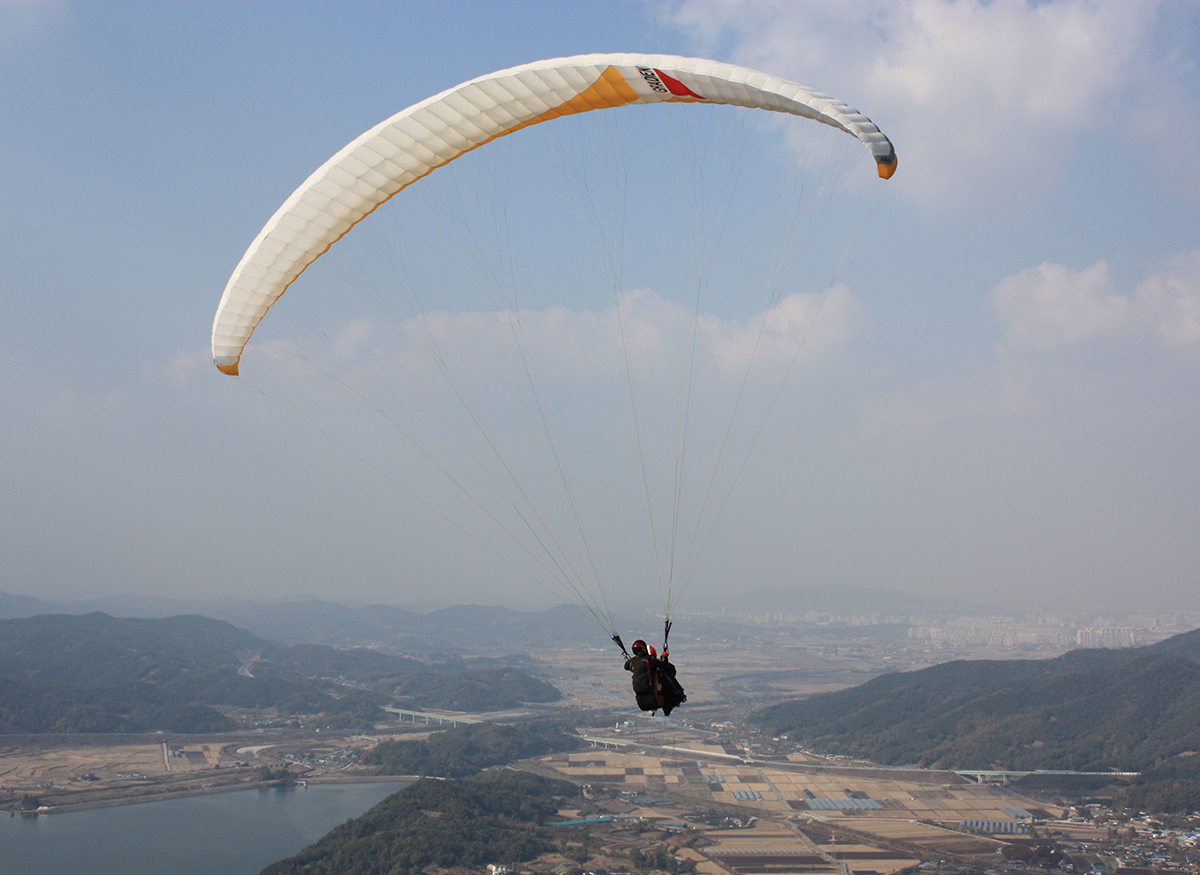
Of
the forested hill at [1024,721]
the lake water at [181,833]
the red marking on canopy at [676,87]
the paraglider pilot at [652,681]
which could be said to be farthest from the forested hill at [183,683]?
the red marking on canopy at [676,87]

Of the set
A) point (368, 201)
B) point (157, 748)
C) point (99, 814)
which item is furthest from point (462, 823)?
point (157, 748)

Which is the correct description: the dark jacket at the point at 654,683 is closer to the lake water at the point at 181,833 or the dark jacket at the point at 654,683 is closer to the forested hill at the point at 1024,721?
the lake water at the point at 181,833

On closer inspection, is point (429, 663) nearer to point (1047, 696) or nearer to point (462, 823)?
point (1047, 696)

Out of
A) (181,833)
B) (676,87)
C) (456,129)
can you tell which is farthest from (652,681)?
(181,833)

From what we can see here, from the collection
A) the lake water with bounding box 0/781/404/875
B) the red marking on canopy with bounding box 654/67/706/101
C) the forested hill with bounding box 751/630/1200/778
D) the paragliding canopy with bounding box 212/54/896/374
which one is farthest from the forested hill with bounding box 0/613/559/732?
the red marking on canopy with bounding box 654/67/706/101

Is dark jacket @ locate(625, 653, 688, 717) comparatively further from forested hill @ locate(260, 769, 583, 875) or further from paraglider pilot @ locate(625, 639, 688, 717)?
forested hill @ locate(260, 769, 583, 875)

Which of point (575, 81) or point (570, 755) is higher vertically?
point (575, 81)
